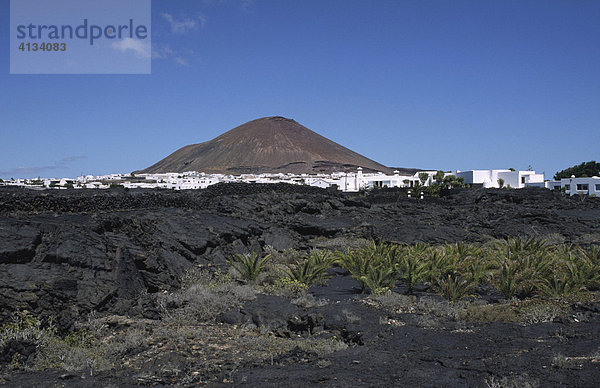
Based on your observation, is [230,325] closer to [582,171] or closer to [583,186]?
[583,186]

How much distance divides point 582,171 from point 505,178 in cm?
1988

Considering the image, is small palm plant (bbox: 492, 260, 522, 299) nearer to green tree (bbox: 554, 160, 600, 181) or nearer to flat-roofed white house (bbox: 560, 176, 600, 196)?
flat-roofed white house (bbox: 560, 176, 600, 196)

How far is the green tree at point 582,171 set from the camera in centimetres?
8038

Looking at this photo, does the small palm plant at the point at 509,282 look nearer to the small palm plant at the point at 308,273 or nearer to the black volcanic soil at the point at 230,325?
the black volcanic soil at the point at 230,325

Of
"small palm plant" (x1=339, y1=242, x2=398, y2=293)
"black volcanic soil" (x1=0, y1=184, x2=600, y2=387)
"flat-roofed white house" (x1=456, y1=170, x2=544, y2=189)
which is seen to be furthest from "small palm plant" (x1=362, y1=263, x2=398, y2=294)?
"flat-roofed white house" (x1=456, y1=170, x2=544, y2=189)

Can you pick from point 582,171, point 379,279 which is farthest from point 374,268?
point 582,171

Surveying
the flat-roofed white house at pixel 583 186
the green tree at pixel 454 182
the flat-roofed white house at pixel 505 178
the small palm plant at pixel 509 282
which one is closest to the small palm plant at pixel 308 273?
the small palm plant at pixel 509 282

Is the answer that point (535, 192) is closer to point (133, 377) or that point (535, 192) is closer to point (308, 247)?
point (308, 247)

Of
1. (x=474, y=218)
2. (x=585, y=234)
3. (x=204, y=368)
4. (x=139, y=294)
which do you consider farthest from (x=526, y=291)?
(x=474, y=218)

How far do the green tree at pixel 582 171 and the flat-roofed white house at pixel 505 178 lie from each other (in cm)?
1389

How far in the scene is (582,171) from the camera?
268ft

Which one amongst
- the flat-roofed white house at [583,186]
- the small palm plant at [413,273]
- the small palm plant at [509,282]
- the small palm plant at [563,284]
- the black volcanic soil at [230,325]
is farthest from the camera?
the flat-roofed white house at [583,186]

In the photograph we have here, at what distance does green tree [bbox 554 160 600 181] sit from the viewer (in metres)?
80.4

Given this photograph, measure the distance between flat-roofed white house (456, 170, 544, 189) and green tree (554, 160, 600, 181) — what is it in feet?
45.6
